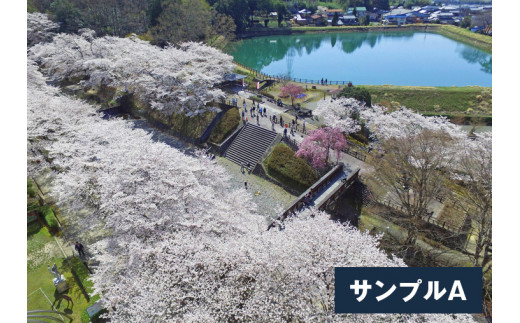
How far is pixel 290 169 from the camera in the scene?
71.8 ft

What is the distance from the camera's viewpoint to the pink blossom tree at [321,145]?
21.0 m

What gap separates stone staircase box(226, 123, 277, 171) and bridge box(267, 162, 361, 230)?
236 inches

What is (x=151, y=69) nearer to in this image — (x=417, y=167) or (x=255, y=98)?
(x=255, y=98)

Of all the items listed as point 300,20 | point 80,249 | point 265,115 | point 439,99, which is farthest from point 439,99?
point 300,20

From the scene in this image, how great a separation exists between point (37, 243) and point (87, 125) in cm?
849

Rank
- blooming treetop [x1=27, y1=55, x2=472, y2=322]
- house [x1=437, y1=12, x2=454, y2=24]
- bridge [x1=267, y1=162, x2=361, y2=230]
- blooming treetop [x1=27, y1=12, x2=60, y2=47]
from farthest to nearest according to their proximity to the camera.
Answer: house [x1=437, y1=12, x2=454, y2=24]
blooming treetop [x1=27, y1=12, x2=60, y2=47]
bridge [x1=267, y1=162, x2=361, y2=230]
blooming treetop [x1=27, y1=55, x2=472, y2=322]

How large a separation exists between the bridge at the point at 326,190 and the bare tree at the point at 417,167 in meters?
2.88

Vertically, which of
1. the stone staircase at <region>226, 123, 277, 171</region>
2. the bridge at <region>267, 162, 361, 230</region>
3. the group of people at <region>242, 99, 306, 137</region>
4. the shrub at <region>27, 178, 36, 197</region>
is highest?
the group of people at <region>242, 99, 306, 137</region>

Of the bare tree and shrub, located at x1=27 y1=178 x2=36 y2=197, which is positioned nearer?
the bare tree

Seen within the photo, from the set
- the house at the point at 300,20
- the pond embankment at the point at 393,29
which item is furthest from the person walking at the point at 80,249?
the house at the point at 300,20

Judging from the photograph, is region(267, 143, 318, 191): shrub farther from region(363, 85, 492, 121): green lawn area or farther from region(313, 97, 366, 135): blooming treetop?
region(363, 85, 492, 121): green lawn area

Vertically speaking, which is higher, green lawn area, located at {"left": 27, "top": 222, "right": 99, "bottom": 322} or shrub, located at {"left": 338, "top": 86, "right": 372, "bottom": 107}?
shrub, located at {"left": 338, "top": 86, "right": 372, "bottom": 107}

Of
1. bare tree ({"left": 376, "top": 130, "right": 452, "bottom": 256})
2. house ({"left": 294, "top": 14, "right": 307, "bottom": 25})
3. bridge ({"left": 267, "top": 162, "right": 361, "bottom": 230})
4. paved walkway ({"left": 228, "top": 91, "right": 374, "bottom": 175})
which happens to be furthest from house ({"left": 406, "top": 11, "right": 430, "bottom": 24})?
bare tree ({"left": 376, "top": 130, "right": 452, "bottom": 256})

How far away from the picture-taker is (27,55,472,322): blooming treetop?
937 cm
